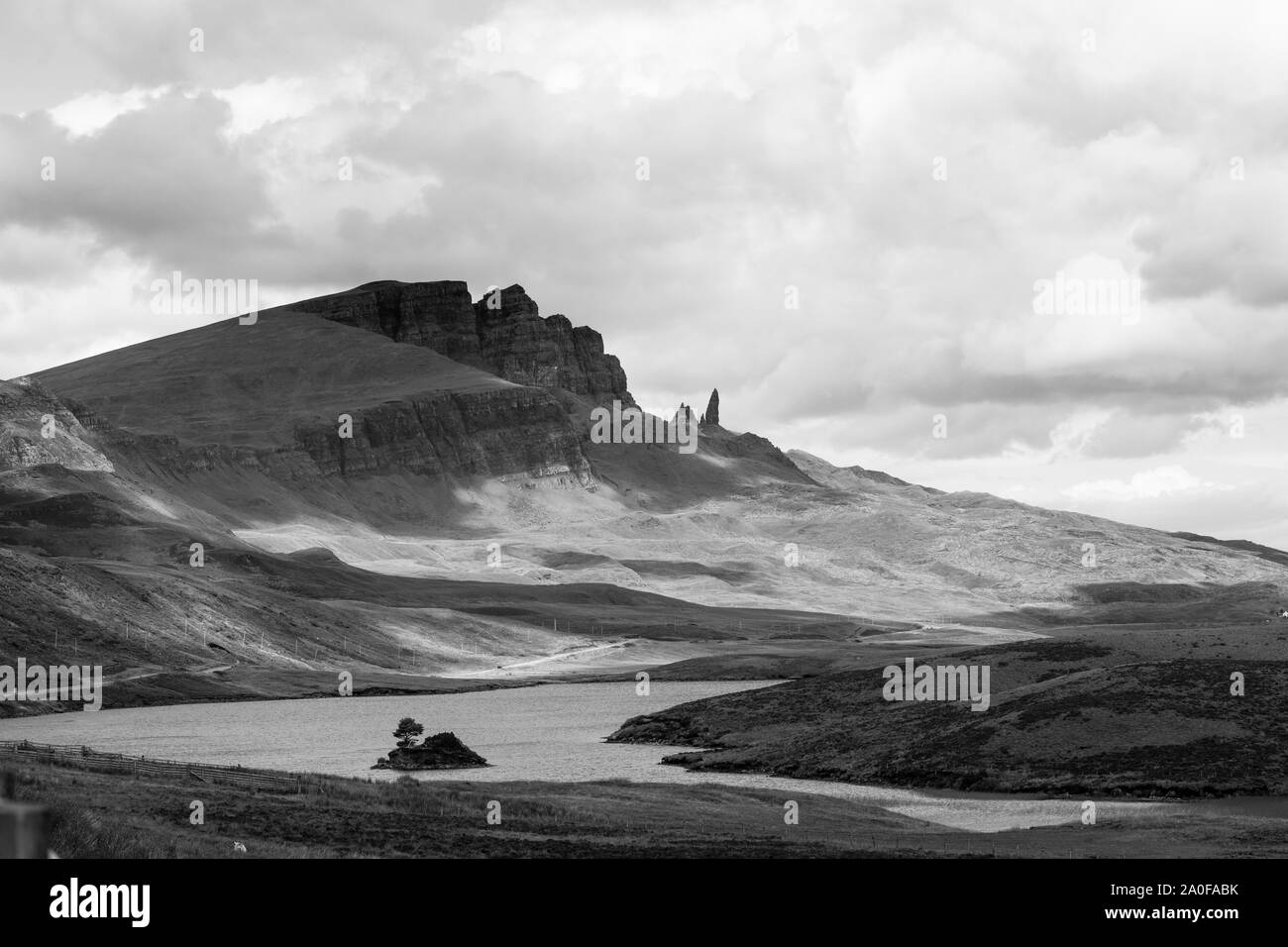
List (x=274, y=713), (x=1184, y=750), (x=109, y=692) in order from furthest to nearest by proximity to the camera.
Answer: (x=109, y=692), (x=274, y=713), (x=1184, y=750)

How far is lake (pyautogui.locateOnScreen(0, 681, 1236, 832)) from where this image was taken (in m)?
81.8

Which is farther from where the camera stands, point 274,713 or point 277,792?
point 274,713

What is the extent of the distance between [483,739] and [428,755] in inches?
1023

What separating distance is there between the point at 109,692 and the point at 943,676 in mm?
100807

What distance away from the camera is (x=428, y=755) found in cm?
10288

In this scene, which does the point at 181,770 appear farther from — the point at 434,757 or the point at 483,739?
the point at 483,739

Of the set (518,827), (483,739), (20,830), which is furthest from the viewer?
(483,739)

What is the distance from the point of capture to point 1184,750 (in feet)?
285

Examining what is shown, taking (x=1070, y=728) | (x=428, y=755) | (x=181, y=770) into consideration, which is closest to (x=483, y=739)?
(x=428, y=755)
